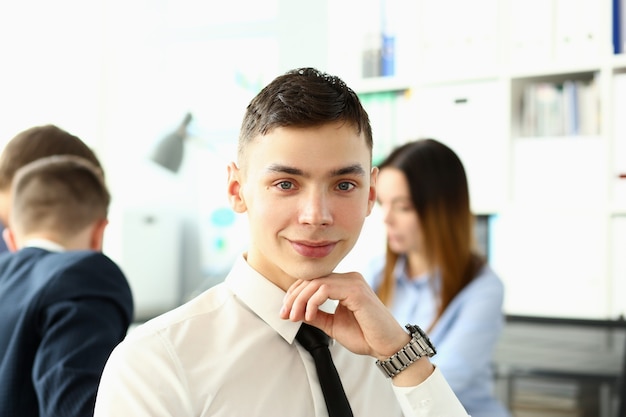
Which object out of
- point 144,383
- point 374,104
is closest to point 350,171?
point 144,383

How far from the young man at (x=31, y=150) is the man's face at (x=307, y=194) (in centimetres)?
99

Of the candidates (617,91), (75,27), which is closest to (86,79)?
(75,27)

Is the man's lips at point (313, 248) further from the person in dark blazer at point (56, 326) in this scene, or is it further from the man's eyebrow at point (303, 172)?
the person in dark blazer at point (56, 326)

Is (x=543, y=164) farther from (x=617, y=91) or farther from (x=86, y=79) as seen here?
(x=86, y=79)

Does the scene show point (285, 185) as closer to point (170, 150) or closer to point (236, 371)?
point (236, 371)

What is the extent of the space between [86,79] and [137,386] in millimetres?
3470

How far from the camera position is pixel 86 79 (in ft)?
13.5

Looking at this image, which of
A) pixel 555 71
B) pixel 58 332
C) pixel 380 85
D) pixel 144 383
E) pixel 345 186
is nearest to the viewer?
pixel 144 383

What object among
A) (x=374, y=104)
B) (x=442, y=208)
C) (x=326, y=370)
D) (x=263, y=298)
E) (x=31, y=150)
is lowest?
(x=326, y=370)

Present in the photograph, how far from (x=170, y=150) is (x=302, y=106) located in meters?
2.34

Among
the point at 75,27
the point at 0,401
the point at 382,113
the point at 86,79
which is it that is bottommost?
the point at 0,401

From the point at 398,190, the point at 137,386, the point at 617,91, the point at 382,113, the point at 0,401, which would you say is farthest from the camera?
the point at 382,113

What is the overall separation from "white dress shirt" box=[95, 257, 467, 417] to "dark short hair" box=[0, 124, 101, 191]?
0.97m

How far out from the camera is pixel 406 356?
113 centimetres
